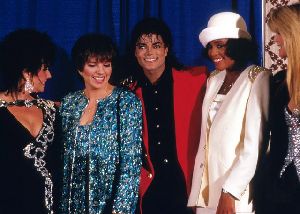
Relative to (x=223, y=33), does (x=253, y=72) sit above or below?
below

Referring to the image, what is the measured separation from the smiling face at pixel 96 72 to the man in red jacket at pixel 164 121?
27 cm

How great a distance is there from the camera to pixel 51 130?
214 cm

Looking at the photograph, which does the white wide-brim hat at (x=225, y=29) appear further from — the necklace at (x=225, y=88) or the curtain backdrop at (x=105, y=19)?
the curtain backdrop at (x=105, y=19)

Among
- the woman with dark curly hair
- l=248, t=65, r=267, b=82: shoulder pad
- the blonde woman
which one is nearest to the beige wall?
l=248, t=65, r=267, b=82: shoulder pad

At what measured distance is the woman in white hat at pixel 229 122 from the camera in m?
2.00

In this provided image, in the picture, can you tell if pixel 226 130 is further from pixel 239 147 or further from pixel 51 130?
pixel 51 130

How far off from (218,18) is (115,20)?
831 millimetres

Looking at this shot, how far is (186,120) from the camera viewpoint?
2400mm

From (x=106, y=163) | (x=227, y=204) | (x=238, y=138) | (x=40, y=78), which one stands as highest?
(x=40, y=78)

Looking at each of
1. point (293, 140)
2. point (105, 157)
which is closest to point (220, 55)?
point (293, 140)

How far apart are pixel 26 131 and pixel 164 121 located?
671mm

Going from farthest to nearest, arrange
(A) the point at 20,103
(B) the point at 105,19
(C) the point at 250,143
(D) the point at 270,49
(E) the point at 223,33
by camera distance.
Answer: (B) the point at 105,19, (D) the point at 270,49, (E) the point at 223,33, (A) the point at 20,103, (C) the point at 250,143

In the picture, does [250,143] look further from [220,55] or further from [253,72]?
[220,55]

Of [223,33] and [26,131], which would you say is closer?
[26,131]
